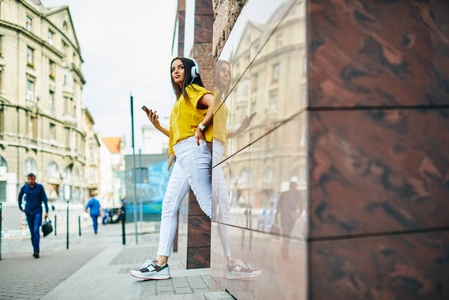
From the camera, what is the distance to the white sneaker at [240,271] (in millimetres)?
2496

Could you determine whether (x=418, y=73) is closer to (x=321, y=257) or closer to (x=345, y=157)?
(x=345, y=157)

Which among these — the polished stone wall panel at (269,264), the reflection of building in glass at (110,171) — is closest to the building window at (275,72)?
the polished stone wall panel at (269,264)

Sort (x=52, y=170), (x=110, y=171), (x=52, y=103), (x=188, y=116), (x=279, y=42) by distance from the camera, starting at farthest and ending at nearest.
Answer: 1. (x=110, y=171)
2. (x=52, y=103)
3. (x=52, y=170)
4. (x=188, y=116)
5. (x=279, y=42)

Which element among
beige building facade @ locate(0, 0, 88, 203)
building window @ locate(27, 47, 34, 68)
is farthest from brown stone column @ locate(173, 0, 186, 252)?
building window @ locate(27, 47, 34, 68)

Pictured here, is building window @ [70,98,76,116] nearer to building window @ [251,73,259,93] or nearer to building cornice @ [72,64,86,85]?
building cornice @ [72,64,86,85]

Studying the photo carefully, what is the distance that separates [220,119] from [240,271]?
123 cm

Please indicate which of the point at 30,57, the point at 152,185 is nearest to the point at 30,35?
the point at 30,57

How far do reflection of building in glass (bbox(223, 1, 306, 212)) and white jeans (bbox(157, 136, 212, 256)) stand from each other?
1.28 m

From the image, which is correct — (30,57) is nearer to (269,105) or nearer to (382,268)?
(269,105)

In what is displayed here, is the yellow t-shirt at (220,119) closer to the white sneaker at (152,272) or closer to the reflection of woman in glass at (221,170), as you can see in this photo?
the reflection of woman in glass at (221,170)

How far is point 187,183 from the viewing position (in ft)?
14.6

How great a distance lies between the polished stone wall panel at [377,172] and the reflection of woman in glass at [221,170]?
94 centimetres

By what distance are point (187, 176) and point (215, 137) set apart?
74 cm

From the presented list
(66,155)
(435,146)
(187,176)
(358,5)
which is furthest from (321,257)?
(66,155)
